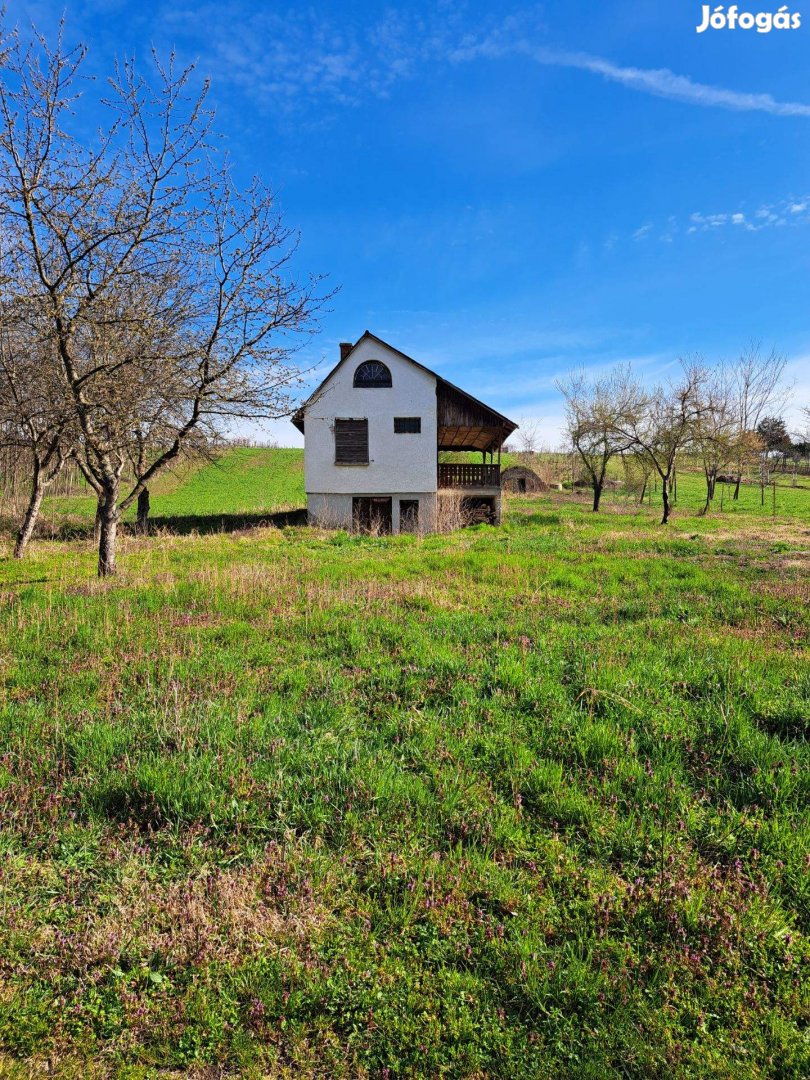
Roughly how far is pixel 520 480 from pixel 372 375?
36.5m

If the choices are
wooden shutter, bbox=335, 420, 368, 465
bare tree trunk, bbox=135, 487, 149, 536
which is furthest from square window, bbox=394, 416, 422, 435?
bare tree trunk, bbox=135, 487, 149, 536

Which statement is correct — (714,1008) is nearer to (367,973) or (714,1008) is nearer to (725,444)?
(367,973)

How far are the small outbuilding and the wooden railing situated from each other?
31.6 meters

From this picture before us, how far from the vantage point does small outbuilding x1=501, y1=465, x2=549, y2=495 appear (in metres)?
56.9

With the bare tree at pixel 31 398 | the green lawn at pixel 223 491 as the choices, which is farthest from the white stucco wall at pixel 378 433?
the bare tree at pixel 31 398

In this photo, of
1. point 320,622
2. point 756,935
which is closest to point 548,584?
point 320,622

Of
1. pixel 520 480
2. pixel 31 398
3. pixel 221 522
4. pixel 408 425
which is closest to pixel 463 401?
pixel 408 425

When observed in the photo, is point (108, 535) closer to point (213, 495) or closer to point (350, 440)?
point (350, 440)

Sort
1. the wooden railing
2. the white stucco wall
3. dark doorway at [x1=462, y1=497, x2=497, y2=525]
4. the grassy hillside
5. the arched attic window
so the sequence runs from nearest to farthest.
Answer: the white stucco wall, the arched attic window, the wooden railing, dark doorway at [x1=462, y1=497, x2=497, y2=525], the grassy hillside

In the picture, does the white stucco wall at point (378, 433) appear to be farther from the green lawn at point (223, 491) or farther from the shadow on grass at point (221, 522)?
the green lawn at point (223, 491)

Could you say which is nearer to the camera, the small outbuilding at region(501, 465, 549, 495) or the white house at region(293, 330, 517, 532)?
the white house at region(293, 330, 517, 532)

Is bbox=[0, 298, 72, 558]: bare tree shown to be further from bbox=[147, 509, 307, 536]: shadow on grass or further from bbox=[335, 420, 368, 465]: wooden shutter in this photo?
bbox=[335, 420, 368, 465]: wooden shutter

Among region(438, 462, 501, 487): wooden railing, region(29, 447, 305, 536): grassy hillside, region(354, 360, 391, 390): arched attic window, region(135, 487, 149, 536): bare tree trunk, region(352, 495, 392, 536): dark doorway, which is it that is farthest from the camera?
region(29, 447, 305, 536): grassy hillside

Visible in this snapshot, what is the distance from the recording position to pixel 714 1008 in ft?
7.50
